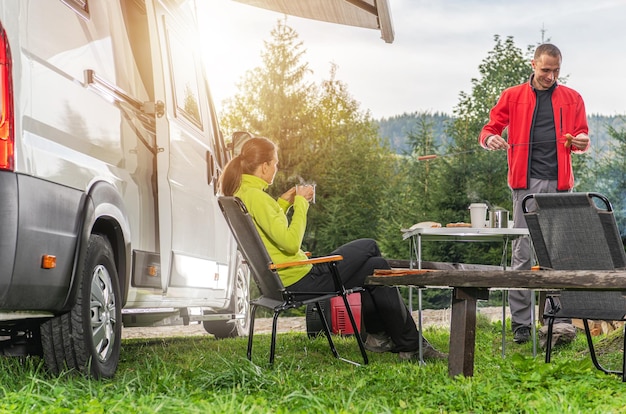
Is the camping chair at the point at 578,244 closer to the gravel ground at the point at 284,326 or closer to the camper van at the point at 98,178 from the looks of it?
the camper van at the point at 98,178

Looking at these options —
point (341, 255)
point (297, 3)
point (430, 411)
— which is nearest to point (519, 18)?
point (297, 3)

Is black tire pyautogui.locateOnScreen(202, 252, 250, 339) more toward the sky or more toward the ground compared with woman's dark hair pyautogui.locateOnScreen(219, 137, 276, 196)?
more toward the ground

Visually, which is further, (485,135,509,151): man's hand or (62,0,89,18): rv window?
(485,135,509,151): man's hand

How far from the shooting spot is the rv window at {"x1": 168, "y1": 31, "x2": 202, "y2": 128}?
539 centimetres

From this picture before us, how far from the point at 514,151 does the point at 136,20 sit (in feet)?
10.3

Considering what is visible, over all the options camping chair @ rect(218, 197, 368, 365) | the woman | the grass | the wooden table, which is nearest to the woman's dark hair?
the woman

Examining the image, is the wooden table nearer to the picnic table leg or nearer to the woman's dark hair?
the picnic table leg

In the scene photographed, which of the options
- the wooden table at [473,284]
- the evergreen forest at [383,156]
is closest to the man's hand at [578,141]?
the wooden table at [473,284]

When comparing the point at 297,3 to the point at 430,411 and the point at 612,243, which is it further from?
the point at 430,411

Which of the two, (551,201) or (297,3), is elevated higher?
(297,3)

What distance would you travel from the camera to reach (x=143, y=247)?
15.3ft

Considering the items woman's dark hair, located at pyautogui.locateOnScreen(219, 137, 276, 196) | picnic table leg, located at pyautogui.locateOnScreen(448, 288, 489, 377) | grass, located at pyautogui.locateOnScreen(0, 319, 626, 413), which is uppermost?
woman's dark hair, located at pyautogui.locateOnScreen(219, 137, 276, 196)

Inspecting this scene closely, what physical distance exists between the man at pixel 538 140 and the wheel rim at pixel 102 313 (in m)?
3.27

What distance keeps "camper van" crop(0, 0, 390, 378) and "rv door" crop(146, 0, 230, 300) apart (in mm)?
12
